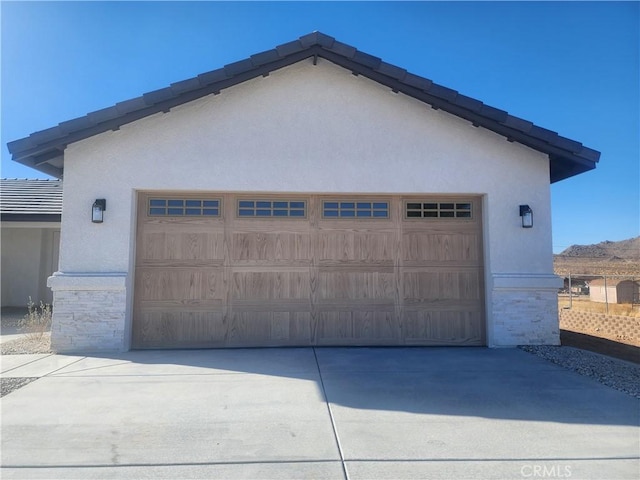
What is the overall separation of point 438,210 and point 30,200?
11.8 m

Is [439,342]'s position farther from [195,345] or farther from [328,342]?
[195,345]

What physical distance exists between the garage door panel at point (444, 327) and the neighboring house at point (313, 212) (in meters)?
0.03

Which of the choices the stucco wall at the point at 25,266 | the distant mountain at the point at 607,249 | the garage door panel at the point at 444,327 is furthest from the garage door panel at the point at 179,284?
the distant mountain at the point at 607,249

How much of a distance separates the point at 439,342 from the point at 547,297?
6.84 ft

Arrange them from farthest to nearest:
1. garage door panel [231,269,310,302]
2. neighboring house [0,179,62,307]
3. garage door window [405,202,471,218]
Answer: neighboring house [0,179,62,307], garage door window [405,202,471,218], garage door panel [231,269,310,302]

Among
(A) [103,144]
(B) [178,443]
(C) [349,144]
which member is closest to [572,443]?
(B) [178,443]

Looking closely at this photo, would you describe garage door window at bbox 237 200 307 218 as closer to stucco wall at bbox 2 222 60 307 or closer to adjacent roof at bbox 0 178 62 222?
adjacent roof at bbox 0 178 62 222

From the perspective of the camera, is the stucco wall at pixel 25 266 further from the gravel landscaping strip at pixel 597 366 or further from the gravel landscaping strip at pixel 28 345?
the gravel landscaping strip at pixel 597 366

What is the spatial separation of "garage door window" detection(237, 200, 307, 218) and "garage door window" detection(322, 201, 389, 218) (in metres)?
0.43

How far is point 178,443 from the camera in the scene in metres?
3.80

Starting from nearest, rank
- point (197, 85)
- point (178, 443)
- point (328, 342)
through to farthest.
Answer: point (178, 443)
point (197, 85)
point (328, 342)

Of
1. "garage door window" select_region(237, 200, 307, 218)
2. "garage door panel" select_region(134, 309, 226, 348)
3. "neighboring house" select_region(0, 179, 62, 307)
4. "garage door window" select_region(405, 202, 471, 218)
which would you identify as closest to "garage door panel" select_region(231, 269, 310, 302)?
"garage door panel" select_region(134, 309, 226, 348)

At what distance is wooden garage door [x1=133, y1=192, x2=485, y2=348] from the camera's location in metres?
7.80

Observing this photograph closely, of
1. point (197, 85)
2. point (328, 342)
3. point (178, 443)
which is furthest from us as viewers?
point (328, 342)
